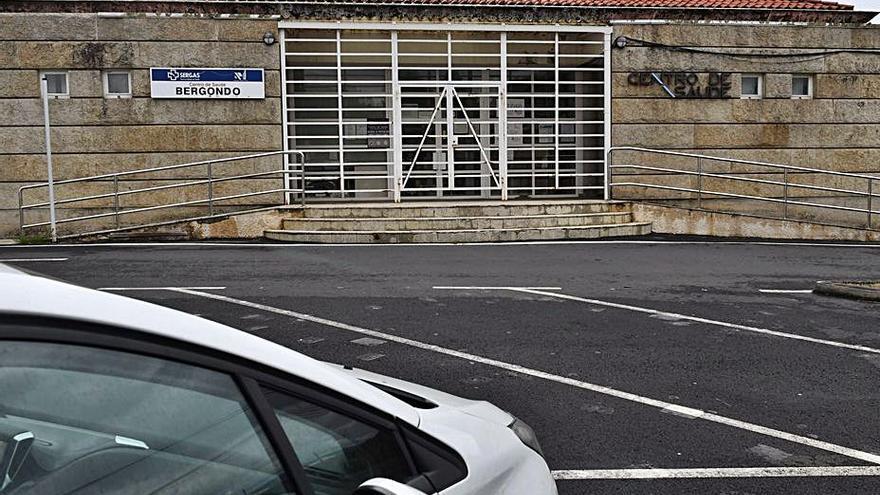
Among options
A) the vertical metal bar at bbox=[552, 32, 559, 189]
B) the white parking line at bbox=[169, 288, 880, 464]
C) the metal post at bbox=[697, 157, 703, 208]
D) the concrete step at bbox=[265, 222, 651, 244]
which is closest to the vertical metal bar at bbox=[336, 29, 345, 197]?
the concrete step at bbox=[265, 222, 651, 244]

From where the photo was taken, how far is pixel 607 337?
695 cm

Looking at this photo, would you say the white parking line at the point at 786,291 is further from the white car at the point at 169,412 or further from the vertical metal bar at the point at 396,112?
the vertical metal bar at the point at 396,112

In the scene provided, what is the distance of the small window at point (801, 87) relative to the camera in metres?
18.1

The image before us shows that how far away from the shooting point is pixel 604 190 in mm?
17594

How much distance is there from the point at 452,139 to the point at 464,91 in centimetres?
138

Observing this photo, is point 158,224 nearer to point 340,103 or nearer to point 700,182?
point 340,103

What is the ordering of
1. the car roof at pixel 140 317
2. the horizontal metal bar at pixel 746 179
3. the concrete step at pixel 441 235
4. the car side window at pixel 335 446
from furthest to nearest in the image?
the horizontal metal bar at pixel 746 179
the concrete step at pixel 441 235
the car side window at pixel 335 446
the car roof at pixel 140 317

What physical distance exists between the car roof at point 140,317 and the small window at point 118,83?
51.9ft

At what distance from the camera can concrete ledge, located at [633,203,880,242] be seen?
1655 cm

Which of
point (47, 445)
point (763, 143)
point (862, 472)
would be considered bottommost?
point (862, 472)

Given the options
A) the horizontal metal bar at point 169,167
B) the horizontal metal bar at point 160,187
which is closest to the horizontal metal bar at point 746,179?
the horizontal metal bar at point 169,167

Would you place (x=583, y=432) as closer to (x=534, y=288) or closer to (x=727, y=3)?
(x=534, y=288)

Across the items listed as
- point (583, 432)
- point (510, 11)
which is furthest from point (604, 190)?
point (583, 432)

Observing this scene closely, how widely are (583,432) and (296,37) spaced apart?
14.2m
